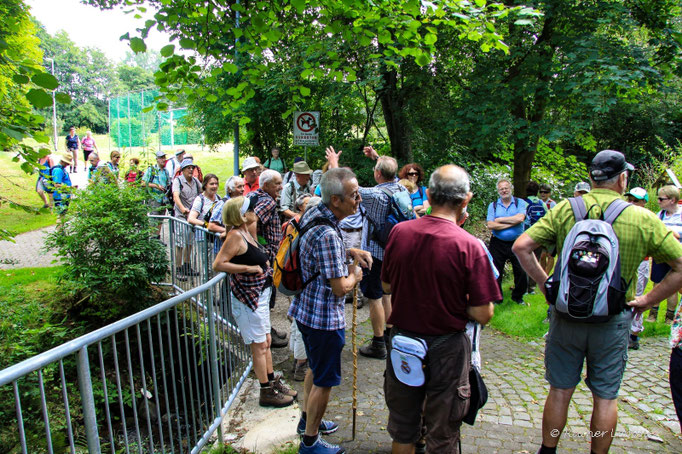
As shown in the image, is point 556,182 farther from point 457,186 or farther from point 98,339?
point 98,339

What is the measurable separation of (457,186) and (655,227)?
4.48 ft

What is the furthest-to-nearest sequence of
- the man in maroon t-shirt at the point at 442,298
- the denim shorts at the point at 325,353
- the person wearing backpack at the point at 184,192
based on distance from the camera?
the person wearing backpack at the point at 184,192, the denim shorts at the point at 325,353, the man in maroon t-shirt at the point at 442,298

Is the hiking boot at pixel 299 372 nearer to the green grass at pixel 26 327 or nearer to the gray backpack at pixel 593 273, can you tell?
the green grass at pixel 26 327

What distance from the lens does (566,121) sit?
9.19 metres

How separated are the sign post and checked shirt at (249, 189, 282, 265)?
18.5 ft

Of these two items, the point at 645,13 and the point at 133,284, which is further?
the point at 645,13

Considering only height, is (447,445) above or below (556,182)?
below

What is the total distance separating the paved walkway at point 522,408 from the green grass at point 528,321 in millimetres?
408

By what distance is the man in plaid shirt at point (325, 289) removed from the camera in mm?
2996

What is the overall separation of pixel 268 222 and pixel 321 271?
7.11 feet

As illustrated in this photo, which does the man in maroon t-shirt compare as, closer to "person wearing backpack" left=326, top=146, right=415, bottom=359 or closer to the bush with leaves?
"person wearing backpack" left=326, top=146, right=415, bottom=359

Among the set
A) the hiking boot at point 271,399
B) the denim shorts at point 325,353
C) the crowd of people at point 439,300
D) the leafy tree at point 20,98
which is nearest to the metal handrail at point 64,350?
the denim shorts at point 325,353

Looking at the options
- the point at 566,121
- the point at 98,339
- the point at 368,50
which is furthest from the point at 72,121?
the point at 98,339

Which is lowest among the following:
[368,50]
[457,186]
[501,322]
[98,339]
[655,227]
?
[501,322]
